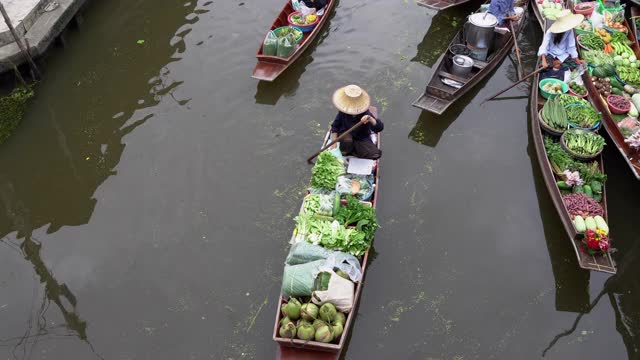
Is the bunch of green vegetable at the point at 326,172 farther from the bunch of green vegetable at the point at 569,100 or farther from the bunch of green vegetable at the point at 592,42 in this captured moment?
the bunch of green vegetable at the point at 592,42

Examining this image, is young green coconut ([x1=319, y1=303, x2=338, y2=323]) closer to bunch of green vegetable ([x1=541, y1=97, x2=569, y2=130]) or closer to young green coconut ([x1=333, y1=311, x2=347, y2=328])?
young green coconut ([x1=333, y1=311, x2=347, y2=328])

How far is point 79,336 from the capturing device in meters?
7.16

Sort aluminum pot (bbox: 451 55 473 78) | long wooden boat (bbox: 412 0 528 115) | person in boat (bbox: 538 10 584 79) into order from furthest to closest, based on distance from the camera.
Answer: aluminum pot (bbox: 451 55 473 78)
person in boat (bbox: 538 10 584 79)
long wooden boat (bbox: 412 0 528 115)

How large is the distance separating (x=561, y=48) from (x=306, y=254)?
785cm

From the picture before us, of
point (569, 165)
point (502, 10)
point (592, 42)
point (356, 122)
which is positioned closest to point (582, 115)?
point (569, 165)

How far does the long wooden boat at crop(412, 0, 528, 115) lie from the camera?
31.5 feet

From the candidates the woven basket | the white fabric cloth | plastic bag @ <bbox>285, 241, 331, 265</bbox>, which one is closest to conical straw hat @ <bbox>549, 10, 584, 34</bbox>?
the white fabric cloth

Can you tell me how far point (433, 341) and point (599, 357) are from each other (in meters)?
2.52

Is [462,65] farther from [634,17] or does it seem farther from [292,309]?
[292,309]

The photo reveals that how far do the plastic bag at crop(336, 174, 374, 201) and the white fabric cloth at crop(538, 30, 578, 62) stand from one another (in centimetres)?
572

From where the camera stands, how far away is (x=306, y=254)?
6828 mm

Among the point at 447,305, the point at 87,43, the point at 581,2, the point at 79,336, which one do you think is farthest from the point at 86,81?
the point at 581,2

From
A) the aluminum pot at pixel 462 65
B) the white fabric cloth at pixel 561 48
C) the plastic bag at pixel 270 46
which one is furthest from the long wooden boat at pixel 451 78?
the plastic bag at pixel 270 46

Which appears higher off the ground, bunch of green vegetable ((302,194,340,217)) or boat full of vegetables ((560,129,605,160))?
bunch of green vegetable ((302,194,340,217))
